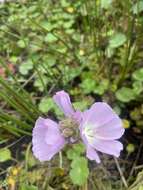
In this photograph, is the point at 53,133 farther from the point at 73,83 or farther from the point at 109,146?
the point at 73,83

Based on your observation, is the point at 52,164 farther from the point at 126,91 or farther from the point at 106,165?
the point at 126,91

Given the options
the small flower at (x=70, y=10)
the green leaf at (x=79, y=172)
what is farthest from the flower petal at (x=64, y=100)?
the small flower at (x=70, y=10)

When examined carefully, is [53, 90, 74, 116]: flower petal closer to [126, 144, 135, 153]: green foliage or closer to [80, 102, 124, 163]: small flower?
[80, 102, 124, 163]: small flower

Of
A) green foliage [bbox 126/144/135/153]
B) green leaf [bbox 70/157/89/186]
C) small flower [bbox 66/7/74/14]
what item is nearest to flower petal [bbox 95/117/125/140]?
green leaf [bbox 70/157/89/186]

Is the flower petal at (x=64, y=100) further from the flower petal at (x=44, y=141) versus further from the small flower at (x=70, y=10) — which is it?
the small flower at (x=70, y=10)

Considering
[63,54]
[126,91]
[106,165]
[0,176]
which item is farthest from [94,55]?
[0,176]

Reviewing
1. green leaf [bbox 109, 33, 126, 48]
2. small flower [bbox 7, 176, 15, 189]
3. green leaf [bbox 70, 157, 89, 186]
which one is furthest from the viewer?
green leaf [bbox 109, 33, 126, 48]
